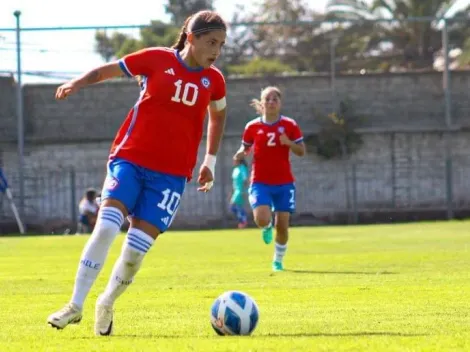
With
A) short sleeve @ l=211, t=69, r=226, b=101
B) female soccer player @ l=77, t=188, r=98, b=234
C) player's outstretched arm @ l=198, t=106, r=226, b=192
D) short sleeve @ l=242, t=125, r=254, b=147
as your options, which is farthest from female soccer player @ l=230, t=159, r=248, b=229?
short sleeve @ l=211, t=69, r=226, b=101

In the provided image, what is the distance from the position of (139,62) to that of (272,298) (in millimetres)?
3283

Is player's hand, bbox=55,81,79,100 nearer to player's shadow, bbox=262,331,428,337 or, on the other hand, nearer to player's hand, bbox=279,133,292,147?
player's shadow, bbox=262,331,428,337

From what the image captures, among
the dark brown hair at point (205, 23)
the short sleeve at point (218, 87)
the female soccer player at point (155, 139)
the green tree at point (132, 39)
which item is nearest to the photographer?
the female soccer player at point (155, 139)

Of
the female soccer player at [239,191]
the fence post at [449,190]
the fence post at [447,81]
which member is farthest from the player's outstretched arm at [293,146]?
the fence post at [447,81]

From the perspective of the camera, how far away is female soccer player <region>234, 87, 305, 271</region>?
55.5 feet

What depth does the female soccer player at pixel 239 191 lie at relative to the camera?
33.3 m

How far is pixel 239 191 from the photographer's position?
33.1 m

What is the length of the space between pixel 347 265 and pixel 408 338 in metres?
8.93

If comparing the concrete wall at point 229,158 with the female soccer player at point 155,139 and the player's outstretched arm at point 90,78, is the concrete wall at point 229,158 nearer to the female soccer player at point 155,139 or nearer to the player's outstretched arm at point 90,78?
the female soccer player at point 155,139

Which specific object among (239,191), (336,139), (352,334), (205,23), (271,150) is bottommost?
(239,191)

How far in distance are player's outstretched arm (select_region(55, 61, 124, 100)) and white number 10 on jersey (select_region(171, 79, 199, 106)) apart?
1.32 ft

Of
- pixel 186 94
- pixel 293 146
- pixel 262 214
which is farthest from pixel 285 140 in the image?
pixel 186 94

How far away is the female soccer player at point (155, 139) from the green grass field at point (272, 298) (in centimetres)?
63

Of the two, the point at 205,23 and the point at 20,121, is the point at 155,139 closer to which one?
the point at 205,23
